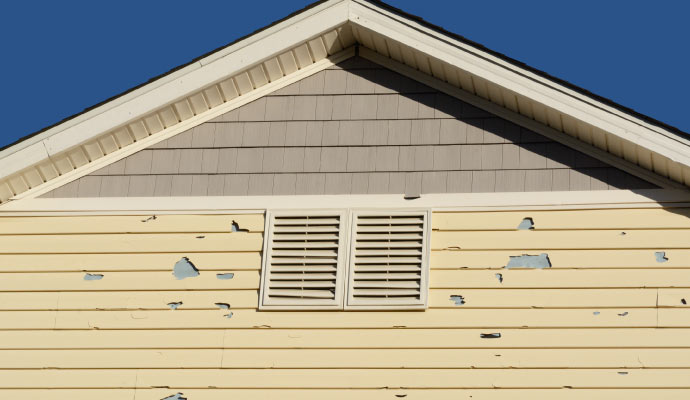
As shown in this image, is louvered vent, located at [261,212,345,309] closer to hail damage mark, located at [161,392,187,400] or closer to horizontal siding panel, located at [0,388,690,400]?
horizontal siding panel, located at [0,388,690,400]

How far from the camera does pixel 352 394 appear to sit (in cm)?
Result: 1179

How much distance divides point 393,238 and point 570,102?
189cm

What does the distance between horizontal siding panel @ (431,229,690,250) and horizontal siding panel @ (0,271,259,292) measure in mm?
1742

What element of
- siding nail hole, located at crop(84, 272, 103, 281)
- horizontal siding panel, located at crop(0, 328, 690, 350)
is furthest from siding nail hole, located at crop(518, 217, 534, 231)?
siding nail hole, located at crop(84, 272, 103, 281)

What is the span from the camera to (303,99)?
13.2 metres

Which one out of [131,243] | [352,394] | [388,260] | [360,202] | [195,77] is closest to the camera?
[352,394]

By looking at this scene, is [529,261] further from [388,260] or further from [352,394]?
[352,394]

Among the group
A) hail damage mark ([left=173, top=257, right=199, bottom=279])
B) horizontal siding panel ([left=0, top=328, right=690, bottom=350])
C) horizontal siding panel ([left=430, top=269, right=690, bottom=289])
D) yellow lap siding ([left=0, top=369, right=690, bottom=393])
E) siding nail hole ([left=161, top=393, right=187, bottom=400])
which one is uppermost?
horizontal siding panel ([left=430, top=269, right=690, bottom=289])

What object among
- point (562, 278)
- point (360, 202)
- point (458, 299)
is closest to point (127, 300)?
point (360, 202)

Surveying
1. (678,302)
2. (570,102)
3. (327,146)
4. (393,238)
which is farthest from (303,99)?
(678,302)

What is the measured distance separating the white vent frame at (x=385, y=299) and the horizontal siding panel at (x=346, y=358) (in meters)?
0.41

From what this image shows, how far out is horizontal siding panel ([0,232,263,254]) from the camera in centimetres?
1270

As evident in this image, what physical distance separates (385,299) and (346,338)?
1.58 ft

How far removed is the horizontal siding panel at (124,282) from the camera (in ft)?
41.0
